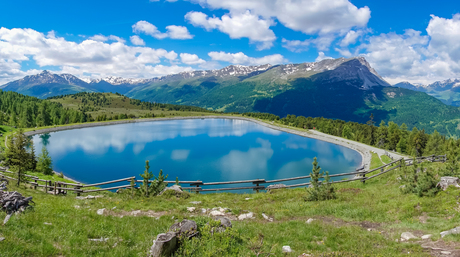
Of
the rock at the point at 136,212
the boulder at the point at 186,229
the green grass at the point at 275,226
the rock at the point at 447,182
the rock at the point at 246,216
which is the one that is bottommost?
the rock at the point at 136,212

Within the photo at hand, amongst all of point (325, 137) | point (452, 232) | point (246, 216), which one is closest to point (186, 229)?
point (246, 216)

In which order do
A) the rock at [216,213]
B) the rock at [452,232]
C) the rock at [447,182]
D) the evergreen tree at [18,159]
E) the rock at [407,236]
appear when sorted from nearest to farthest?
the rock at [452,232]
the rock at [407,236]
the rock at [216,213]
the rock at [447,182]
the evergreen tree at [18,159]

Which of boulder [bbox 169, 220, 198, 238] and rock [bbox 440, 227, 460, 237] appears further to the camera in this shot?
rock [bbox 440, 227, 460, 237]

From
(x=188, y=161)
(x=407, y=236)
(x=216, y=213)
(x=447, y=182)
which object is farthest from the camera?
(x=188, y=161)

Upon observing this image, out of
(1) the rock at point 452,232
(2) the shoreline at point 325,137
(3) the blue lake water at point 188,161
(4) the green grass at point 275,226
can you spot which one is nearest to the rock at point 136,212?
(4) the green grass at point 275,226

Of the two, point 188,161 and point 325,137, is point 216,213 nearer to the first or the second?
point 188,161

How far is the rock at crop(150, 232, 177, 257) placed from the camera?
24.4 ft

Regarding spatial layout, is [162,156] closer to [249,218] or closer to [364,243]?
[249,218]

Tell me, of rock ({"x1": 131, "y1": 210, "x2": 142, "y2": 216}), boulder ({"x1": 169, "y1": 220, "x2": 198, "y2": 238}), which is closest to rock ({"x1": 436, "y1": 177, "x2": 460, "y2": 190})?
boulder ({"x1": 169, "y1": 220, "x2": 198, "y2": 238})

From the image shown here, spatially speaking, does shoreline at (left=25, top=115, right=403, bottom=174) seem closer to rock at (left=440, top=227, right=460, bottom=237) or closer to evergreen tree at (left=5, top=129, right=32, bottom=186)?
rock at (left=440, top=227, right=460, bottom=237)

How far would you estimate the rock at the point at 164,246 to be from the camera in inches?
293

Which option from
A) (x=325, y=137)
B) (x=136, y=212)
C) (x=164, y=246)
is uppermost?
(x=164, y=246)

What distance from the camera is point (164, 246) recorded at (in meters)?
7.46

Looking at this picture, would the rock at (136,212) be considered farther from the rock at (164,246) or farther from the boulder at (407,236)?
the boulder at (407,236)
